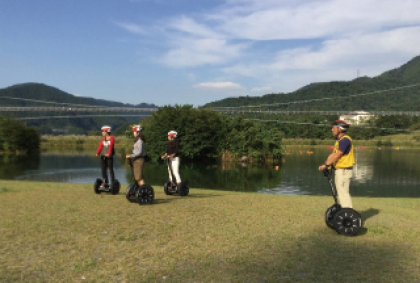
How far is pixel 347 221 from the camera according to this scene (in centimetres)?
733

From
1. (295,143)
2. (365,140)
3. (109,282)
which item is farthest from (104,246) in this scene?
(365,140)

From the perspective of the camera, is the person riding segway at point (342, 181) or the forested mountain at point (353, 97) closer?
the person riding segway at point (342, 181)

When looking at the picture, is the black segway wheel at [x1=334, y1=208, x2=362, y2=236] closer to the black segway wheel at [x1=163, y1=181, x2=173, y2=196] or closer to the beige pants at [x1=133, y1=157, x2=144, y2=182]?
the beige pants at [x1=133, y1=157, x2=144, y2=182]

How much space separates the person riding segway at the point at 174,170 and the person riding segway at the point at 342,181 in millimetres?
5661

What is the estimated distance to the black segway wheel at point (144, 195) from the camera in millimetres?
10156

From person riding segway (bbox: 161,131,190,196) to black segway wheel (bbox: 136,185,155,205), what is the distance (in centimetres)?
214

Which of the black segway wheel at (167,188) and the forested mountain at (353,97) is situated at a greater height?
the forested mountain at (353,97)

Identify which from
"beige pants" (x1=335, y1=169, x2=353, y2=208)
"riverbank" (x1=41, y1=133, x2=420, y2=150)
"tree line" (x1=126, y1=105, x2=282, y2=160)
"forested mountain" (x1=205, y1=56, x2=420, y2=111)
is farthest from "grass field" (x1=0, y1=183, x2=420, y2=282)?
"forested mountain" (x1=205, y1=56, x2=420, y2=111)

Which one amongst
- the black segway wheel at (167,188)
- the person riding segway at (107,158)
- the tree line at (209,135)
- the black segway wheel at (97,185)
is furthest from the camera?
the tree line at (209,135)

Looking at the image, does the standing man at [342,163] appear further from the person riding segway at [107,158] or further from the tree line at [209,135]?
the tree line at [209,135]

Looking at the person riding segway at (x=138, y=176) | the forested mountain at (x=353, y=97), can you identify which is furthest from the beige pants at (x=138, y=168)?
the forested mountain at (x=353, y=97)

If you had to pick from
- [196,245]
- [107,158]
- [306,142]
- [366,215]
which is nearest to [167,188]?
[107,158]

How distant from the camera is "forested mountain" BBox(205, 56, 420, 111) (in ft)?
368

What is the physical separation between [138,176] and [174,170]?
205cm
